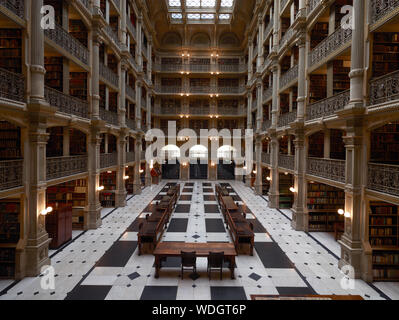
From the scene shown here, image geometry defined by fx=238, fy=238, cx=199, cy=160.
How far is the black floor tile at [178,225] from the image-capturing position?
33.0 ft

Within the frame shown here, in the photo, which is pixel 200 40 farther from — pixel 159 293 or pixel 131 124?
pixel 159 293

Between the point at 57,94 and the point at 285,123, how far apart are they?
33.4 ft

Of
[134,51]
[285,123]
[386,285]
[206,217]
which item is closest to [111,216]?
[206,217]

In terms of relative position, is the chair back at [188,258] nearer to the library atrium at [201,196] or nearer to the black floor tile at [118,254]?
the library atrium at [201,196]

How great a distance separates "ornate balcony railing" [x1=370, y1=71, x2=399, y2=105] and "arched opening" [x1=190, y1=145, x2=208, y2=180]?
18.6 meters

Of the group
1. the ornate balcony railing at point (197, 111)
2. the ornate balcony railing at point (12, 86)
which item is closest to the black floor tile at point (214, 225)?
the ornate balcony railing at point (12, 86)

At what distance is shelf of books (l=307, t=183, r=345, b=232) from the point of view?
10039 millimetres

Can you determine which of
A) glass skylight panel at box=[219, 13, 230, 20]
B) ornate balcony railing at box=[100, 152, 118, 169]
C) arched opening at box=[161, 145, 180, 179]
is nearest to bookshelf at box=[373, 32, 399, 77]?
ornate balcony railing at box=[100, 152, 118, 169]

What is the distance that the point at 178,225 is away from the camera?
1058cm

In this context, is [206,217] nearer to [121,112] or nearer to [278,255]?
[278,255]

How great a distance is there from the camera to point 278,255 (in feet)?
25.2

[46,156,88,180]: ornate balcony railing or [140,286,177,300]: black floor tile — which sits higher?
[46,156,88,180]: ornate balcony railing

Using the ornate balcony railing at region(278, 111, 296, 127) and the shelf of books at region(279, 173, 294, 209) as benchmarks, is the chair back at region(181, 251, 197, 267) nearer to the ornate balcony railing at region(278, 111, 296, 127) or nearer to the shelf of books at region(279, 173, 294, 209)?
the ornate balcony railing at region(278, 111, 296, 127)
